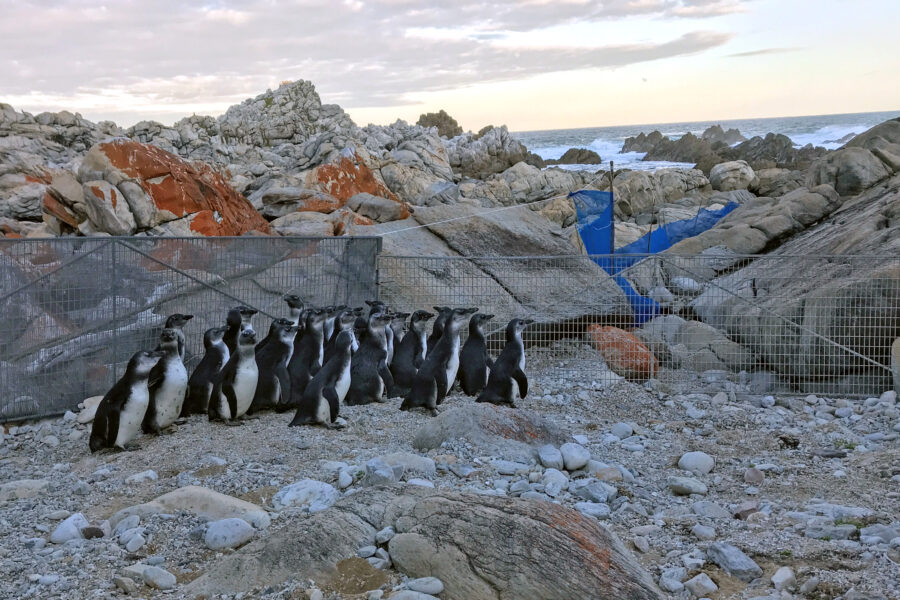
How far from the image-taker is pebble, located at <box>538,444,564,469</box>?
6.45 m

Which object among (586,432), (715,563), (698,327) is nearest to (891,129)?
(698,327)

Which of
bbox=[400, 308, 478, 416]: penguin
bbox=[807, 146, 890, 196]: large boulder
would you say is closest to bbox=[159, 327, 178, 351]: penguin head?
bbox=[400, 308, 478, 416]: penguin

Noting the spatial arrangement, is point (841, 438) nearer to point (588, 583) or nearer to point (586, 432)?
point (586, 432)

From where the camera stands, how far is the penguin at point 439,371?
8.48 metres

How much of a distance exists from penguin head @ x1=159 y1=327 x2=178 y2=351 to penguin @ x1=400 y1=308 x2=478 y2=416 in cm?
227

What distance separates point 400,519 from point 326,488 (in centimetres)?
132

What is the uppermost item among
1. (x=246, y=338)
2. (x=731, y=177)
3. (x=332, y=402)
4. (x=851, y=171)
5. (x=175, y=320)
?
(x=851, y=171)

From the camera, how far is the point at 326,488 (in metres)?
5.54

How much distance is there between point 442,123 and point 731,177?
3564cm

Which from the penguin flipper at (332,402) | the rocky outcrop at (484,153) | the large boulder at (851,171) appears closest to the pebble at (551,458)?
the penguin flipper at (332,402)

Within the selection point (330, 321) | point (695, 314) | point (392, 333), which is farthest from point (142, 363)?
point (695, 314)

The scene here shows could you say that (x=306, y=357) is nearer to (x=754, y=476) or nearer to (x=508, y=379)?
(x=508, y=379)

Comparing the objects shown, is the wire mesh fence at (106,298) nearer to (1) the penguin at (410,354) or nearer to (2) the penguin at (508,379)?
(1) the penguin at (410,354)

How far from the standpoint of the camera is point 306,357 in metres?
8.84
